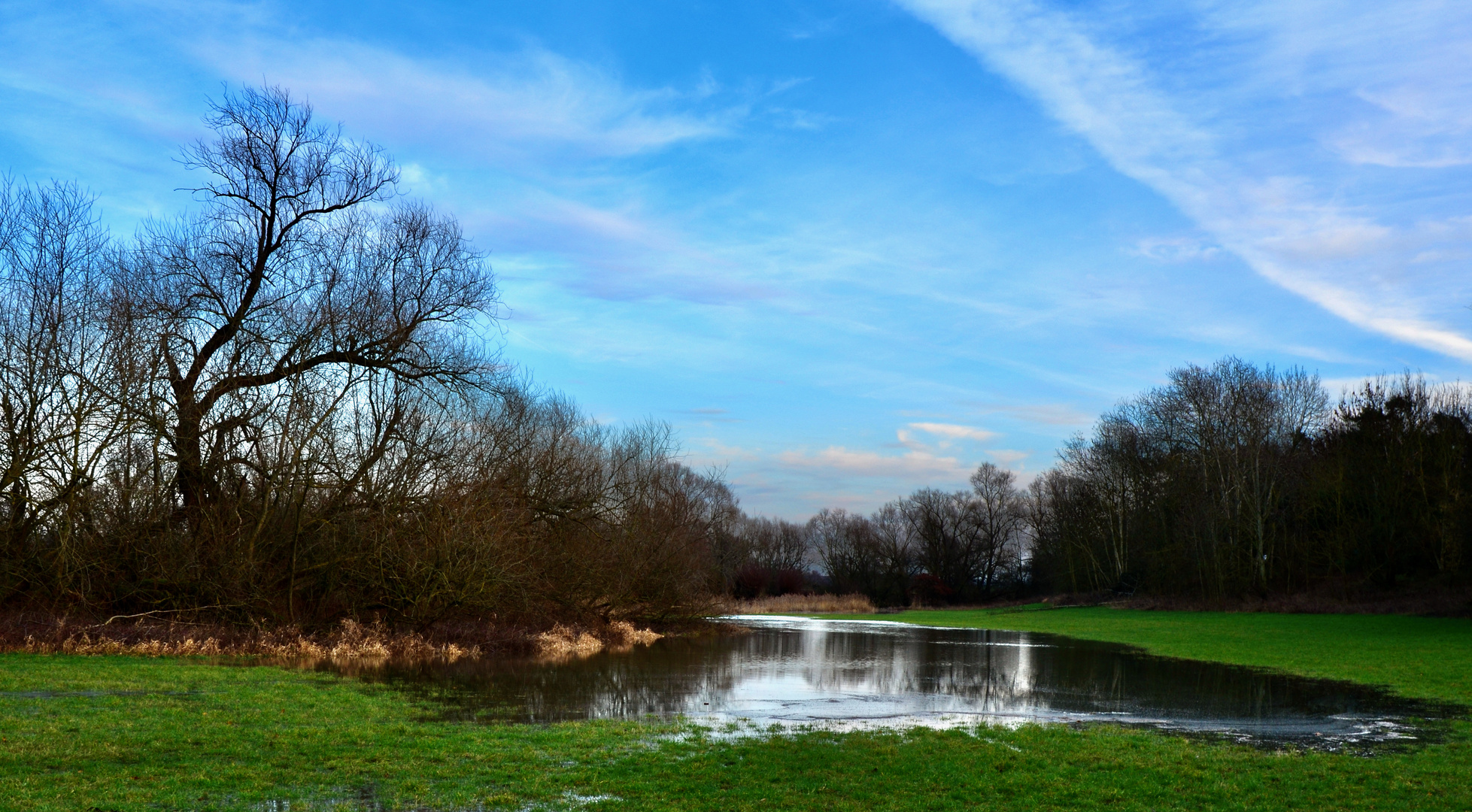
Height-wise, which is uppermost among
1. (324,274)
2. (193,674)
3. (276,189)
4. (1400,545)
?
(276,189)

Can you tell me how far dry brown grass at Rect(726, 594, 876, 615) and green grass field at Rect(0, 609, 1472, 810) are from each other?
49.2 meters

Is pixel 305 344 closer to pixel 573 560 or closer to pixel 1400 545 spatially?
pixel 573 560

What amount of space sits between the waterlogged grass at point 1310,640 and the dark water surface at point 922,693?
1.53m

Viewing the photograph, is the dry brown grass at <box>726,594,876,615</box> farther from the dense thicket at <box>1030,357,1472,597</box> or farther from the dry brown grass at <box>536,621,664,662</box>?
the dry brown grass at <box>536,621,664,662</box>

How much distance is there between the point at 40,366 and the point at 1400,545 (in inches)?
2076

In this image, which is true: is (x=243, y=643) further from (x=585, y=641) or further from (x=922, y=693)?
(x=922, y=693)

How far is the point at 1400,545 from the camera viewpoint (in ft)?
143

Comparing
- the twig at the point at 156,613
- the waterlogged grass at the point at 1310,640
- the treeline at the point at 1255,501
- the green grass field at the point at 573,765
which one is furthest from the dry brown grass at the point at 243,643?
the treeline at the point at 1255,501

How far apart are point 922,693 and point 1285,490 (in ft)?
141

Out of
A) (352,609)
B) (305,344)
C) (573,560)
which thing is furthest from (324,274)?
(573,560)

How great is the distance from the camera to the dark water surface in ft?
45.0

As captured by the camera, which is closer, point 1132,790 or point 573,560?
point 1132,790

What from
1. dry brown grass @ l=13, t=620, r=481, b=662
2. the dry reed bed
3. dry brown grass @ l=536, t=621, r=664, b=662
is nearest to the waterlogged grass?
dry brown grass @ l=536, t=621, r=664, b=662

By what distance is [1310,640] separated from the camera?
98.5ft
